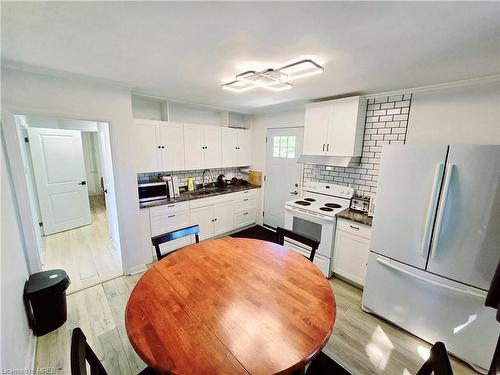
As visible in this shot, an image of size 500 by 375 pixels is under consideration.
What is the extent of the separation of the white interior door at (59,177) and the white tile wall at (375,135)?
494 cm

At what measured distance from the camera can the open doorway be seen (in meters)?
3.17

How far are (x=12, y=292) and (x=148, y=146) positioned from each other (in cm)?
206

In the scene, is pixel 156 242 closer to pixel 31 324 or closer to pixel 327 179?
pixel 31 324

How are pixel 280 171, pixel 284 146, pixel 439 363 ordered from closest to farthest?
1. pixel 439 363
2. pixel 284 146
3. pixel 280 171

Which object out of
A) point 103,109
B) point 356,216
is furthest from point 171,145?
point 356,216

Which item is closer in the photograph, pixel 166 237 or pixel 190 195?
pixel 166 237

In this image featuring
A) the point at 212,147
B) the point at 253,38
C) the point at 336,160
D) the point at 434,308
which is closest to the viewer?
the point at 253,38

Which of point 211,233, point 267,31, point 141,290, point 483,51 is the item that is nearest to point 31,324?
point 141,290

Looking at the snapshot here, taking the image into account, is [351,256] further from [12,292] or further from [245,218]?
[12,292]

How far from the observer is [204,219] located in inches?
140

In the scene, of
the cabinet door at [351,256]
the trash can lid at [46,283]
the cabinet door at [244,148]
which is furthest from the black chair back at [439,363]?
the cabinet door at [244,148]

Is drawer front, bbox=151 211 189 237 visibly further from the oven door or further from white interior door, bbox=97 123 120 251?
the oven door

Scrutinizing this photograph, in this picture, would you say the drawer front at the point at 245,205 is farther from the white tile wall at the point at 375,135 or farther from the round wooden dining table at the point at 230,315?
the round wooden dining table at the point at 230,315

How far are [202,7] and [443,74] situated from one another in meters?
2.19
